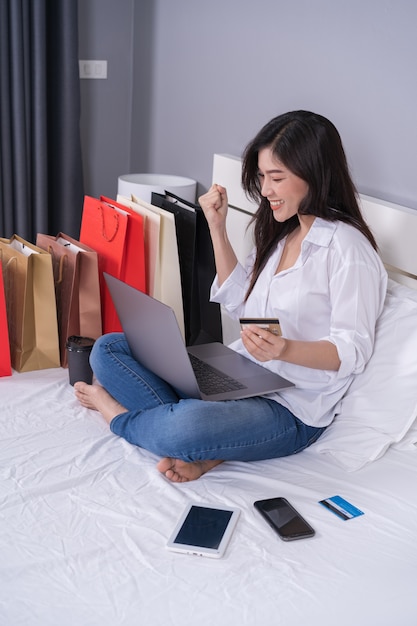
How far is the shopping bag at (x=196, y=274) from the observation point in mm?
2465

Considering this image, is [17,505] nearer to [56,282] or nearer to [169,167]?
[56,282]

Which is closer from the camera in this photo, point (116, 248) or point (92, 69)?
point (116, 248)

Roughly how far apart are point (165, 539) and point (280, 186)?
0.90m

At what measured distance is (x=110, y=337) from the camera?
2104 mm

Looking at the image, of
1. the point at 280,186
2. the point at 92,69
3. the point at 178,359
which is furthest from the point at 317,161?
the point at 92,69

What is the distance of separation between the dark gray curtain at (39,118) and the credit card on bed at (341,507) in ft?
6.47

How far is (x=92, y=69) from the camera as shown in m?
3.27

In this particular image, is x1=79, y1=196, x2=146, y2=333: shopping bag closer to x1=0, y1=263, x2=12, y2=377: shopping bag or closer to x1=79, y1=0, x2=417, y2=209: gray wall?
x1=0, y1=263, x2=12, y2=377: shopping bag

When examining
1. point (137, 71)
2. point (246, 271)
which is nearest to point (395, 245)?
point (246, 271)

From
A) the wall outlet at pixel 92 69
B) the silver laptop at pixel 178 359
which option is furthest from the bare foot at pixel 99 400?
the wall outlet at pixel 92 69

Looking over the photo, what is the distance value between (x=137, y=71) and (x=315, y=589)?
2.60 meters

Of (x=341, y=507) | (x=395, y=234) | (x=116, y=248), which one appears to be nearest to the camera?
(x=341, y=507)

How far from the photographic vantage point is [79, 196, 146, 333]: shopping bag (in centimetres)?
242

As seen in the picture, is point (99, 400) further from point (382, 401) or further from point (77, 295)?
point (382, 401)
